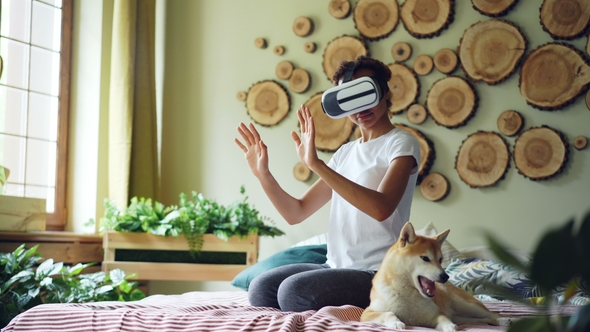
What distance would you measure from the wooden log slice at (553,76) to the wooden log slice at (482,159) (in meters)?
0.25

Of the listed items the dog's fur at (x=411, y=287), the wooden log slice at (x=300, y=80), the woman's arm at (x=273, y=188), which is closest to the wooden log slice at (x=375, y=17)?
the wooden log slice at (x=300, y=80)

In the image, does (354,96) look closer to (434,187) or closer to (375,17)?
(434,187)

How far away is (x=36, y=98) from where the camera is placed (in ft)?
11.2

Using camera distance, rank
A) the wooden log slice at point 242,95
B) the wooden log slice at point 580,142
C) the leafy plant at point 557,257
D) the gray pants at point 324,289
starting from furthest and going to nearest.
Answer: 1. the wooden log slice at point 242,95
2. the wooden log slice at point 580,142
3. the gray pants at point 324,289
4. the leafy plant at point 557,257

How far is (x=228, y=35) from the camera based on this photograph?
12.1 feet

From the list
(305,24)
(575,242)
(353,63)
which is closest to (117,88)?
(305,24)

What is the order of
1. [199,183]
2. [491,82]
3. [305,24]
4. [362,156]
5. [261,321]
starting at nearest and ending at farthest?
[261,321] → [362,156] → [491,82] → [305,24] → [199,183]

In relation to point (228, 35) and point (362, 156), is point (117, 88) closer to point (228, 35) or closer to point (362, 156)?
point (228, 35)

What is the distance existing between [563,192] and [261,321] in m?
1.97

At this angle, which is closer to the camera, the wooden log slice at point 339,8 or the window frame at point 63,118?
the wooden log slice at point 339,8

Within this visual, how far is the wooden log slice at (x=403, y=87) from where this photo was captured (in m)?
3.09

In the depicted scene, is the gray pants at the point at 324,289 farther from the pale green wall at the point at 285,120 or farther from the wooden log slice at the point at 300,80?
the wooden log slice at the point at 300,80

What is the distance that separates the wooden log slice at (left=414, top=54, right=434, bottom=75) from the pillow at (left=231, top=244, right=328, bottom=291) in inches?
43.7

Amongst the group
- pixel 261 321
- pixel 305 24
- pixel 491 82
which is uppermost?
pixel 305 24
